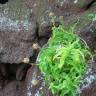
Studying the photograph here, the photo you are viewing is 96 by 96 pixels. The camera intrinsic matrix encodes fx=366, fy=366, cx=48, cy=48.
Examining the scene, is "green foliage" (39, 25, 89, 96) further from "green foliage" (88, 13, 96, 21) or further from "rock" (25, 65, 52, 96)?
"green foliage" (88, 13, 96, 21)

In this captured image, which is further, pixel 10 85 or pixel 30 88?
pixel 10 85

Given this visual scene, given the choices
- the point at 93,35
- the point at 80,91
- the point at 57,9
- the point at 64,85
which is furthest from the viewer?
the point at 57,9

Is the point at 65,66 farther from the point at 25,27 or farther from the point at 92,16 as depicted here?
the point at 25,27

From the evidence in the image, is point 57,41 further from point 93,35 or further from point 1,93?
point 1,93

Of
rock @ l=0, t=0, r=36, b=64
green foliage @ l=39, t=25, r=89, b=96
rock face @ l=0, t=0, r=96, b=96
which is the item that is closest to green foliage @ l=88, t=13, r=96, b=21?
rock face @ l=0, t=0, r=96, b=96

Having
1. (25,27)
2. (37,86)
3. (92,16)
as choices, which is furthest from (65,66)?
(25,27)

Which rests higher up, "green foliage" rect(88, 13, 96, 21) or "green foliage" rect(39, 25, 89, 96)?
"green foliage" rect(88, 13, 96, 21)

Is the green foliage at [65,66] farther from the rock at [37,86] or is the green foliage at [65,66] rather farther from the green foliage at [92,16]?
the green foliage at [92,16]

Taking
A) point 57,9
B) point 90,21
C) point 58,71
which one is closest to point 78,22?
point 90,21

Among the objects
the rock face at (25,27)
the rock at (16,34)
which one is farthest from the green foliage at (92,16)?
the rock at (16,34)
